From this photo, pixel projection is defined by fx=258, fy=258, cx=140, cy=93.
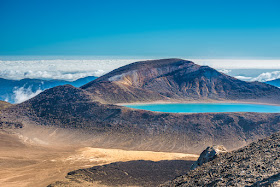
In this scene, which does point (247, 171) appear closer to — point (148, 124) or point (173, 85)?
point (148, 124)

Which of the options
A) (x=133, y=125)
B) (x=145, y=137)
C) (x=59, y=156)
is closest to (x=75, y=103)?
(x=133, y=125)

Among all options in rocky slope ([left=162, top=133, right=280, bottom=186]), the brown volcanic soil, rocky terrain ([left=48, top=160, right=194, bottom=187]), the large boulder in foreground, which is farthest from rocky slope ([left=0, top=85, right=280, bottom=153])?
rocky slope ([left=162, top=133, right=280, bottom=186])

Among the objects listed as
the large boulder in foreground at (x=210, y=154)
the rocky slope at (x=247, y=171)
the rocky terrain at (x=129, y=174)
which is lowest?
the rocky terrain at (x=129, y=174)

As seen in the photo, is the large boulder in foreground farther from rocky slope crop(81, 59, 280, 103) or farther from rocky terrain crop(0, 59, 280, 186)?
rocky slope crop(81, 59, 280, 103)

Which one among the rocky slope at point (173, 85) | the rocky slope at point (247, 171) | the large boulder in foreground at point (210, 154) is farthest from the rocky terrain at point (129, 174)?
the rocky slope at point (173, 85)

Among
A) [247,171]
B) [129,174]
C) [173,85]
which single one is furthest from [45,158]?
[173,85]

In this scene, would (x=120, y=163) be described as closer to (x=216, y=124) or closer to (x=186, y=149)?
(x=186, y=149)

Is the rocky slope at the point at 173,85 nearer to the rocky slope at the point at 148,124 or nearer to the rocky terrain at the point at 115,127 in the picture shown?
the rocky terrain at the point at 115,127
